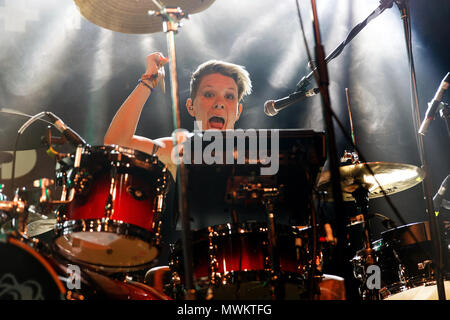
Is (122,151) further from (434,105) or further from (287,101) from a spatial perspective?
(434,105)

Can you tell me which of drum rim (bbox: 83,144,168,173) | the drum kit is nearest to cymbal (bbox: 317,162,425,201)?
the drum kit

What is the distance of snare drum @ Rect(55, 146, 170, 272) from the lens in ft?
7.14

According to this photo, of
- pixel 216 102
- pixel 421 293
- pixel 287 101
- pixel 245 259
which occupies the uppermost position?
pixel 216 102

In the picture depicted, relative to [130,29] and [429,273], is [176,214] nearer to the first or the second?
[130,29]

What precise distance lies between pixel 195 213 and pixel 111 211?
0.43 m

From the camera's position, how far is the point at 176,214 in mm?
2340

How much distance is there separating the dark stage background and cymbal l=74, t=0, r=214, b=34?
1.52 metres

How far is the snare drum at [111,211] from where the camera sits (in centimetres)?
218

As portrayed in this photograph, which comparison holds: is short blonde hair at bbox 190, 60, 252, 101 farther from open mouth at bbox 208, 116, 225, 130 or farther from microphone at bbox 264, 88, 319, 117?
microphone at bbox 264, 88, 319, 117

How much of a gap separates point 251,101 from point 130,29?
6.52 ft

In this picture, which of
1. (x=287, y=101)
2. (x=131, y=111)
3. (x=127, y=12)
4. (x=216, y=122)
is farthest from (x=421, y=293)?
(x=127, y=12)

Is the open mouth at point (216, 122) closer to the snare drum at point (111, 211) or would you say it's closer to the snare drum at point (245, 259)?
the snare drum at point (111, 211)

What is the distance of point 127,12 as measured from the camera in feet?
8.59

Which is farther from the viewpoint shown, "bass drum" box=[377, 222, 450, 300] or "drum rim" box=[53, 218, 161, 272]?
"bass drum" box=[377, 222, 450, 300]
